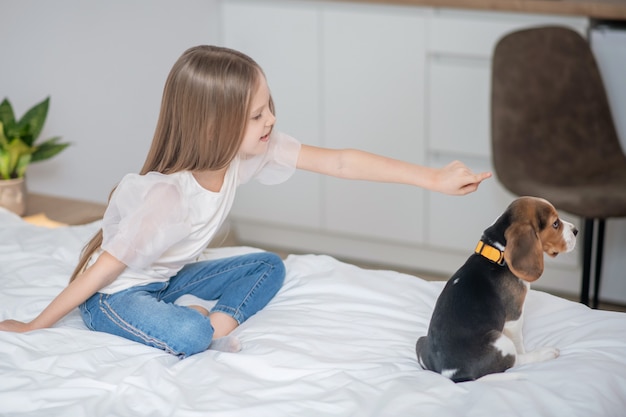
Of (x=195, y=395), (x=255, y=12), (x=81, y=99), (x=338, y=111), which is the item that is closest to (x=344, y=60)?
(x=338, y=111)

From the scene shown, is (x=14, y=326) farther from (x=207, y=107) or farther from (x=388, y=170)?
(x=388, y=170)

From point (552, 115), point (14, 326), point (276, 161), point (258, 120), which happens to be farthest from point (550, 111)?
point (14, 326)

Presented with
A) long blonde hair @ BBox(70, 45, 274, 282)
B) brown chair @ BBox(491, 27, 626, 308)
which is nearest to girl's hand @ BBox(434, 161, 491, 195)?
long blonde hair @ BBox(70, 45, 274, 282)

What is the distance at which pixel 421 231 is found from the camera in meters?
3.31

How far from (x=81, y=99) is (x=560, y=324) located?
1887mm

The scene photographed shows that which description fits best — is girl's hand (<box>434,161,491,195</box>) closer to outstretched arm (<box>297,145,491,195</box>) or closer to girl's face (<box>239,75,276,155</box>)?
outstretched arm (<box>297,145,491,195</box>)

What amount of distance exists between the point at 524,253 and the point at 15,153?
157 cm

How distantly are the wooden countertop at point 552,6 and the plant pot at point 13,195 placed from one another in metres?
1.43

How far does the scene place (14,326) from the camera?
1771 millimetres

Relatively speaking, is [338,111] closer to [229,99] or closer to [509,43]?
[509,43]

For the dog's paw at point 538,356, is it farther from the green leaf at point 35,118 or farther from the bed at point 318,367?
the green leaf at point 35,118

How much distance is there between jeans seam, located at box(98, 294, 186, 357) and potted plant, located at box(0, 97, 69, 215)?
2.53ft

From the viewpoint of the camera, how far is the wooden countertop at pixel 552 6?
2787mm

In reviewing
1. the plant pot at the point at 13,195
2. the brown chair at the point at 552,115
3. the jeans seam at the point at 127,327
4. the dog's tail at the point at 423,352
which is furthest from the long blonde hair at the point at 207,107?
the brown chair at the point at 552,115
